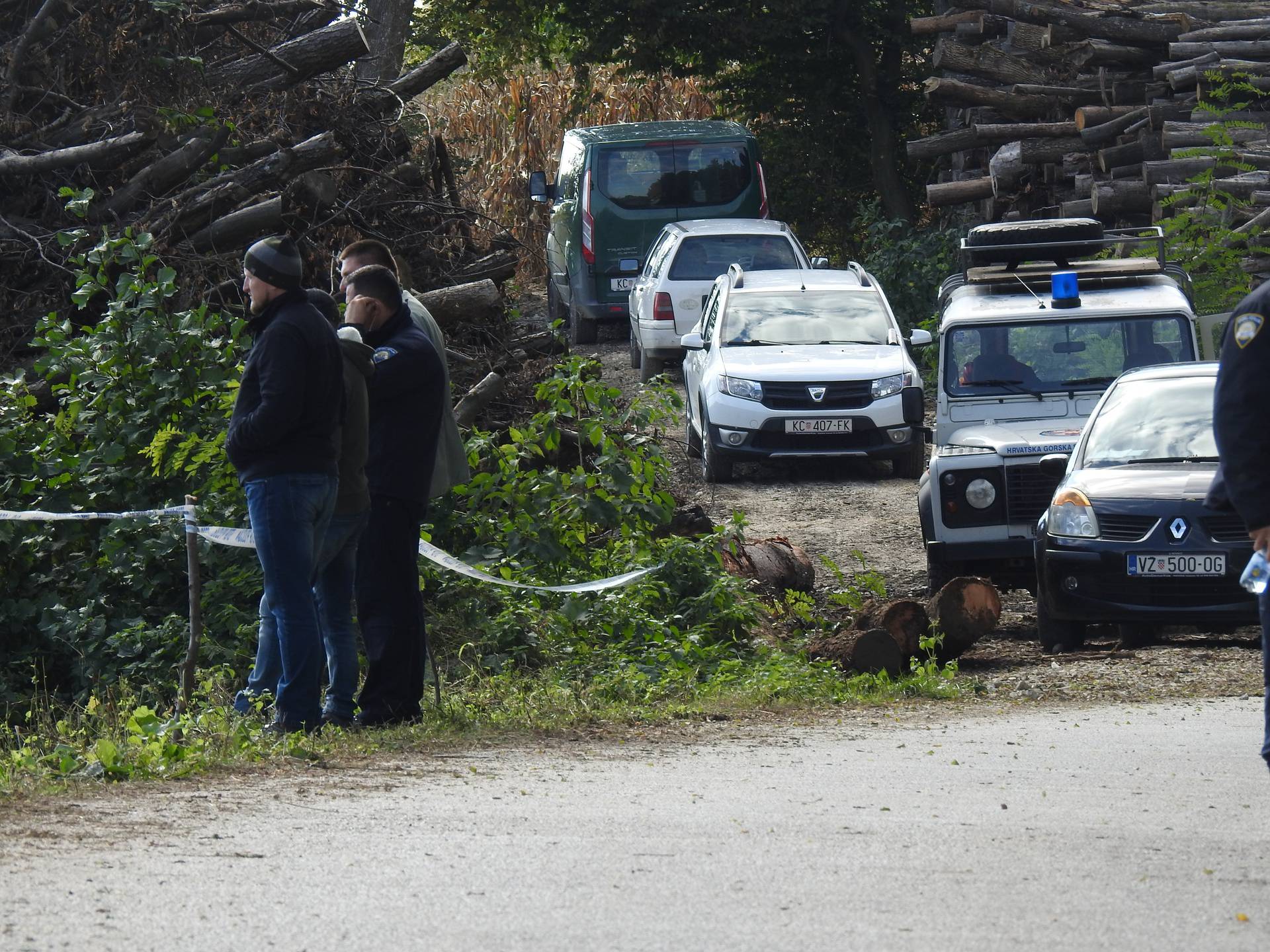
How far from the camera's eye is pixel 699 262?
2073 cm

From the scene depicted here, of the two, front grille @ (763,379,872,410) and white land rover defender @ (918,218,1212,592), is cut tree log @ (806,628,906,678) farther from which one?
front grille @ (763,379,872,410)

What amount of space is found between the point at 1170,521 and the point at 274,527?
4.99 m

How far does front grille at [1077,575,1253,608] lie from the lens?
9.46 metres

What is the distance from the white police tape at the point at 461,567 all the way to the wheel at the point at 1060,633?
219 centimetres

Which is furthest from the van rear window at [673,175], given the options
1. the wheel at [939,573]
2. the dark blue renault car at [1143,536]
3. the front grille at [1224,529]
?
the front grille at [1224,529]

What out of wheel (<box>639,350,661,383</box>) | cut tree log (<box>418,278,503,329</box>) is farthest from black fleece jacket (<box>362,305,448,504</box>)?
wheel (<box>639,350,661,383</box>)

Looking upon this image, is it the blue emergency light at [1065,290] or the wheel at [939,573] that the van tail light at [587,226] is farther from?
the wheel at [939,573]

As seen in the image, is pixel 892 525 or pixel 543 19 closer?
pixel 892 525

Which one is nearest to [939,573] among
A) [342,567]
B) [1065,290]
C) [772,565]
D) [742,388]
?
[772,565]

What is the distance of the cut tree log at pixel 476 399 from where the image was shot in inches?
462

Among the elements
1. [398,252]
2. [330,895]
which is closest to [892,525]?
[398,252]

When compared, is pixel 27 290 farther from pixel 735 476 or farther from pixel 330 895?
pixel 330 895

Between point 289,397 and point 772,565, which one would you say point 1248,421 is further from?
point 772,565

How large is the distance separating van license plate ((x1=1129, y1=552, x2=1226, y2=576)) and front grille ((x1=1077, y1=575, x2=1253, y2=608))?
4 centimetres
